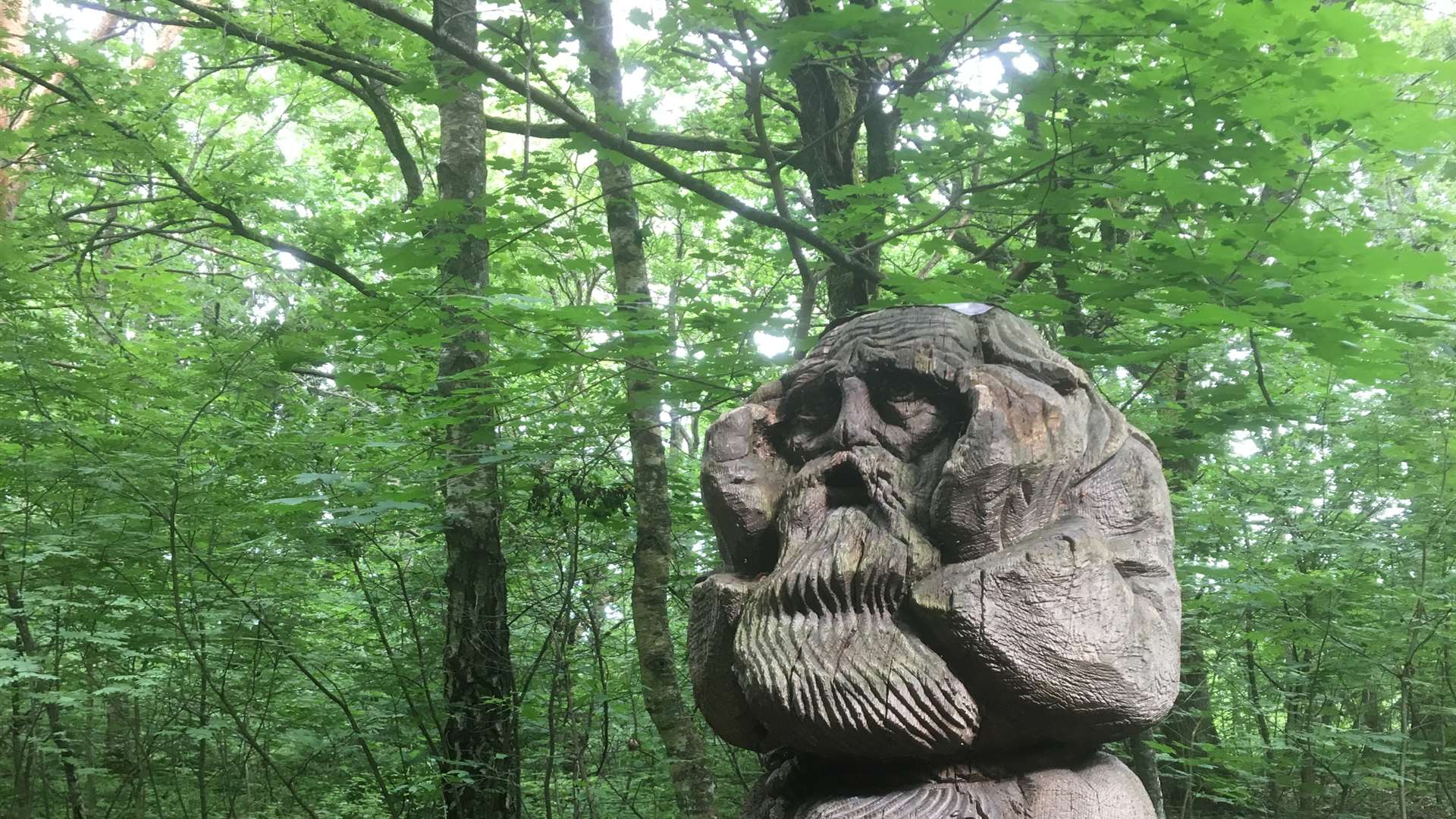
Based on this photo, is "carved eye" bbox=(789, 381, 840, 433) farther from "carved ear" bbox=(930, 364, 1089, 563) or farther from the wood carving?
"carved ear" bbox=(930, 364, 1089, 563)

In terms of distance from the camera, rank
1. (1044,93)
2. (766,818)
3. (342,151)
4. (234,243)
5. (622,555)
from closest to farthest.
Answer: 1. (766,818)
2. (1044,93)
3. (622,555)
4. (342,151)
5. (234,243)

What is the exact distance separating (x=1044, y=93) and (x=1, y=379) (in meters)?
4.64

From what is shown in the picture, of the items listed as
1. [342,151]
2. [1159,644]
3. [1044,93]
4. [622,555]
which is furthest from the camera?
[342,151]

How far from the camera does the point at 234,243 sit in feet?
39.2

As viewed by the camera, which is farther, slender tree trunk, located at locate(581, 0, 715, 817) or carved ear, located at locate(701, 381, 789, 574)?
slender tree trunk, located at locate(581, 0, 715, 817)

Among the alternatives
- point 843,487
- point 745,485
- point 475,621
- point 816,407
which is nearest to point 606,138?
point 816,407

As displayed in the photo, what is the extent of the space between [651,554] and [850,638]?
127 inches

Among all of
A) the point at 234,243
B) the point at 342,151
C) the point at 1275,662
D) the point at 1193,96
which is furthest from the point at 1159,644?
the point at 234,243

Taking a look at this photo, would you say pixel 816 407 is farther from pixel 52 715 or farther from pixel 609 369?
pixel 52 715

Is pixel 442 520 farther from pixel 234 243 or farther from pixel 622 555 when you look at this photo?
pixel 234 243

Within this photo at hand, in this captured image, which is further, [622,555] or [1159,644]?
[622,555]

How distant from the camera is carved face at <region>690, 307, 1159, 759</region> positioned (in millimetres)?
1907

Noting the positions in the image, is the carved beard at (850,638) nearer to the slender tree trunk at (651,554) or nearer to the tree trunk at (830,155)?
the tree trunk at (830,155)

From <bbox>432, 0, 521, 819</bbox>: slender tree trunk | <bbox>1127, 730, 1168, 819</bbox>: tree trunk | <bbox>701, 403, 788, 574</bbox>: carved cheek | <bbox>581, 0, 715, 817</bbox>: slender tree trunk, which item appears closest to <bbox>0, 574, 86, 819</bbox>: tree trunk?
<bbox>432, 0, 521, 819</bbox>: slender tree trunk
